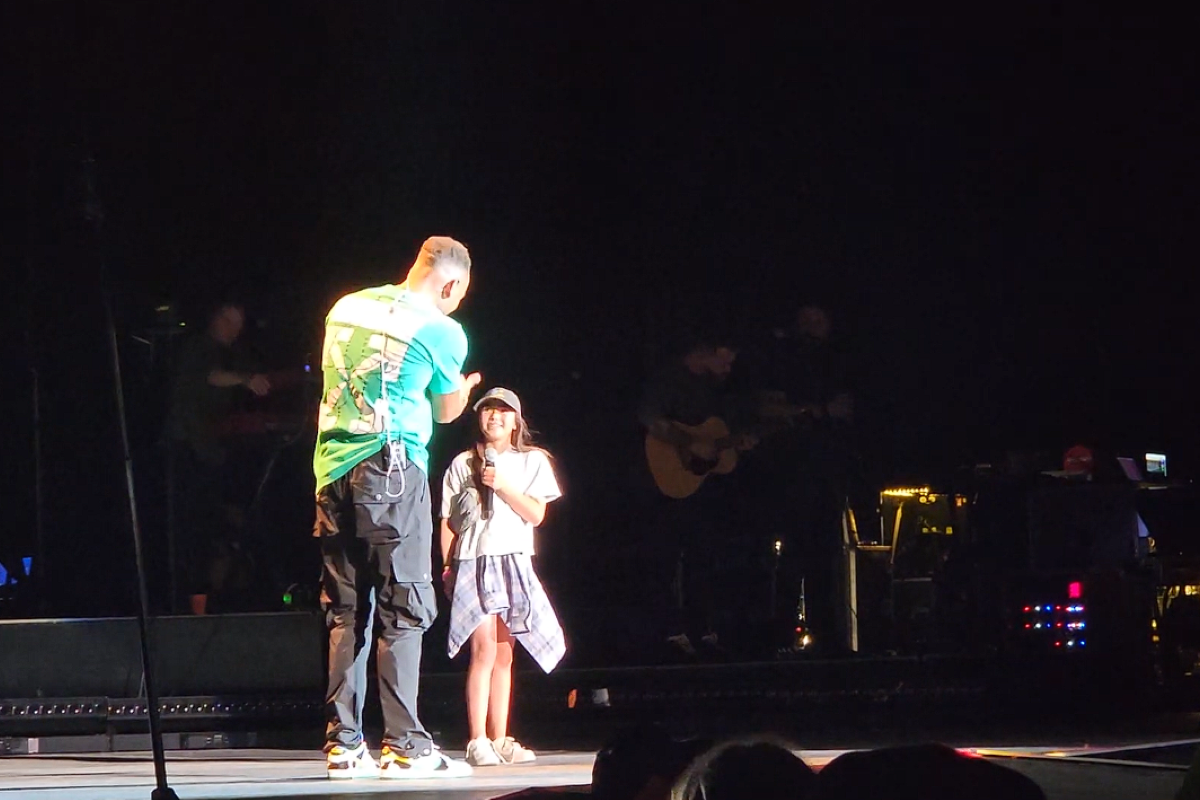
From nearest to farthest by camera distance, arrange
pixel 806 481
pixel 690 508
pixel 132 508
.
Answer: pixel 132 508, pixel 806 481, pixel 690 508

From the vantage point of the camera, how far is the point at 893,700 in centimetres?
762

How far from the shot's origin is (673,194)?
930cm

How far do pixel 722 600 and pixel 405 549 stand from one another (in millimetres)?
3922

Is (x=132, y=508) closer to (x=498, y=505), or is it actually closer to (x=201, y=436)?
(x=498, y=505)

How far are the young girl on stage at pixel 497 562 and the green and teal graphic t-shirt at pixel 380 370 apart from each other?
61 centimetres

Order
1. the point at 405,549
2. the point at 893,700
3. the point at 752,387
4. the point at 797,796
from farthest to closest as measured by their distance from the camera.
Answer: the point at 752,387
the point at 893,700
the point at 405,549
the point at 797,796

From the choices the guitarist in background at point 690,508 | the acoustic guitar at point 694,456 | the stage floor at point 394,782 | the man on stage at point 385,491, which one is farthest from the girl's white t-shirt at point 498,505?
the acoustic guitar at point 694,456

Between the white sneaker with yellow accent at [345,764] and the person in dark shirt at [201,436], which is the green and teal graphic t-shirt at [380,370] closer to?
the white sneaker with yellow accent at [345,764]

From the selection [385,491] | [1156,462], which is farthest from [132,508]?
[1156,462]

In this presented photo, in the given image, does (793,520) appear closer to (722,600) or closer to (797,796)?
(722,600)

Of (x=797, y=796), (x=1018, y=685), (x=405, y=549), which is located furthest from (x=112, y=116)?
Result: (x=797, y=796)

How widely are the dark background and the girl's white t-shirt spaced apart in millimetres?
2961

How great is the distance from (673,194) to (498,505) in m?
4.24

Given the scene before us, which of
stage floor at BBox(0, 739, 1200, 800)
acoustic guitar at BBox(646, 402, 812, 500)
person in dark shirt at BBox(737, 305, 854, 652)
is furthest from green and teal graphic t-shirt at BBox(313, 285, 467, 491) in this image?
acoustic guitar at BBox(646, 402, 812, 500)
